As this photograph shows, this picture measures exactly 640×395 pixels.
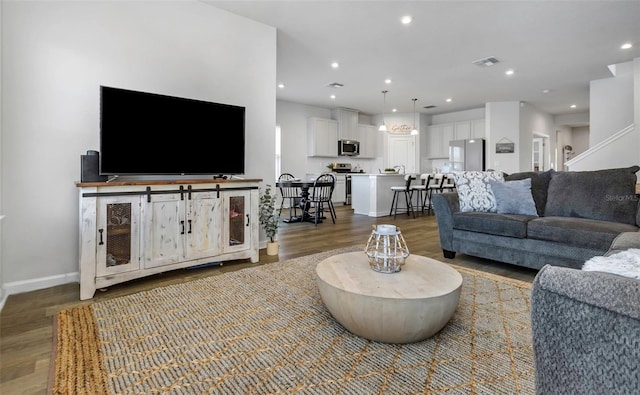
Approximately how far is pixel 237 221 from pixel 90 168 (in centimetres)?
130

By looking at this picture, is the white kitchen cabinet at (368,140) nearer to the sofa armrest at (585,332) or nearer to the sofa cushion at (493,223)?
the sofa cushion at (493,223)

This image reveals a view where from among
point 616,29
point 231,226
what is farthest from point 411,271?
point 616,29

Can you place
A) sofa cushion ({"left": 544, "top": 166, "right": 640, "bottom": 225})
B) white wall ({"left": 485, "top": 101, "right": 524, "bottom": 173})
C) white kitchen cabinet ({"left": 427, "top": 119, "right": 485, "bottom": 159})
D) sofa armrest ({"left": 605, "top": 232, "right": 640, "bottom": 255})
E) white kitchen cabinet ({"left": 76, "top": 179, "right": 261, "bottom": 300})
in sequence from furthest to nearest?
white kitchen cabinet ({"left": 427, "top": 119, "right": 485, "bottom": 159}) → white wall ({"left": 485, "top": 101, "right": 524, "bottom": 173}) → sofa cushion ({"left": 544, "top": 166, "right": 640, "bottom": 225}) → white kitchen cabinet ({"left": 76, "top": 179, "right": 261, "bottom": 300}) → sofa armrest ({"left": 605, "top": 232, "right": 640, "bottom": 255})

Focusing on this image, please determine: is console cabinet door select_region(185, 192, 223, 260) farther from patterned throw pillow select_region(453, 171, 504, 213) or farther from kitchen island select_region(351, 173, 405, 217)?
kitchen island select_region(351, 173, 405, 217)

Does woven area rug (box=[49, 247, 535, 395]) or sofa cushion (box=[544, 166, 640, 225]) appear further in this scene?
sofa cushion (box=[544, 166, 640, 225])

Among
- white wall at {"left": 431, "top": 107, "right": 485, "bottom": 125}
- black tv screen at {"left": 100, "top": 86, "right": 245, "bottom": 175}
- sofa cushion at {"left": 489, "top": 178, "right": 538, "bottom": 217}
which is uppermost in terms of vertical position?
white wall at {"left": 431, "top": 107, "right": 485, "bottom": 125}

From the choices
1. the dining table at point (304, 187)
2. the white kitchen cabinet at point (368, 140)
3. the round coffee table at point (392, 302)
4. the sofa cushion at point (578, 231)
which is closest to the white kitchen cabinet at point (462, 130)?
the white kitchen cabinet at point (368, 140)

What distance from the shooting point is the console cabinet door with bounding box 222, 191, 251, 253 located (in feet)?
10.3

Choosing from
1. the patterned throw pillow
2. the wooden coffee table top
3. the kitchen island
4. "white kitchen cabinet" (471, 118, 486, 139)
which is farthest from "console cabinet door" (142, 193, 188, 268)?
"white kitchen cabinet" (471, 118, 486, 139)

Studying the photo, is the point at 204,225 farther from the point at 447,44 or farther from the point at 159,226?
the point at 447,44

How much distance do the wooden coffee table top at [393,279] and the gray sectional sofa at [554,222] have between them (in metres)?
1.36

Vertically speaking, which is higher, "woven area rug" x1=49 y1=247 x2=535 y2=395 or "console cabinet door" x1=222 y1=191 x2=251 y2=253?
"console cabinet door" x1=222 y1=191 x2=251 y2=253

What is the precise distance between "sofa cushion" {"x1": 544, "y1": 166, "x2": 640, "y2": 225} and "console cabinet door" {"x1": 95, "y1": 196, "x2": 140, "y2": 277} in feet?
12.8

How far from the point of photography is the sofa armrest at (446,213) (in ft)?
11.3
